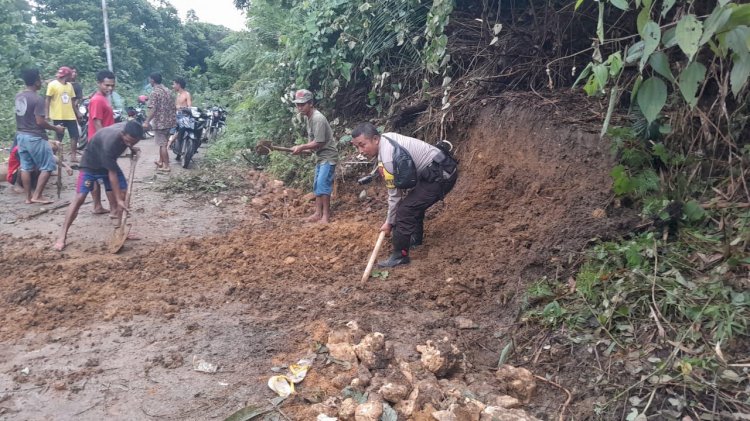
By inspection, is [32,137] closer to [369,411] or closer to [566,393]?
[369,411]

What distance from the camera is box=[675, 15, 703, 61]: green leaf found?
2078mm

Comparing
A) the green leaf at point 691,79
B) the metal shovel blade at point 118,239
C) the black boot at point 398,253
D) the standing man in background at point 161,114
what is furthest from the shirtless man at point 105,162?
the green leaf at point 691,79

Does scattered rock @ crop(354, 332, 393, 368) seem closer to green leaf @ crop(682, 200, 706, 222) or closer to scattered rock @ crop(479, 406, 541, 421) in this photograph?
scattered rock @ crop(479, 406, 541, 421)

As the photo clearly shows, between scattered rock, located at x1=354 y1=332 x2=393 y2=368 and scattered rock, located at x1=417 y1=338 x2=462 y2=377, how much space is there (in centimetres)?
24

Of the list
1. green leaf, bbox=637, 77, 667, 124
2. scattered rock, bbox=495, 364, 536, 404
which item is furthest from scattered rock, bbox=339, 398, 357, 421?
green leaf, bbox=637, 77, 667, 124

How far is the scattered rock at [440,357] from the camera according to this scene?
3350mm

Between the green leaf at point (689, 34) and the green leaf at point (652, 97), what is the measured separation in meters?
0.25

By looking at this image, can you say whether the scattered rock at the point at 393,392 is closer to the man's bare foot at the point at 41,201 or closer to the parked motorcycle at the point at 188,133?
the man's bare foot at the point at 41,201

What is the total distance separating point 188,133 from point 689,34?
30.4 feet

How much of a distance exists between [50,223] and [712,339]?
23.0 ft

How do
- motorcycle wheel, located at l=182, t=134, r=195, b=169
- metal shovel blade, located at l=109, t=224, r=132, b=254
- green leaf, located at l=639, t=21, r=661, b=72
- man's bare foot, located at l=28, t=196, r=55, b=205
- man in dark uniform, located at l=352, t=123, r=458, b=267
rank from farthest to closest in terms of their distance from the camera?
motorcycle wheel, located at l=182, t=134, r=195, b=169 → man's bare foot, located at l=28, t=196, r=55, b=205 → metal shovel blade, located at l=109, t=224, r=132, b=254 → man in dark uniform, located at l=352, t=123, r=458, b=267 → green leaf, located at l=639, t=21, r=661, b=72

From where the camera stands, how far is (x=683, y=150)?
14.3 feet

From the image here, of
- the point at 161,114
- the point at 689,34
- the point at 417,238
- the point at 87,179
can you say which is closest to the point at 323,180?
the point at 417,238

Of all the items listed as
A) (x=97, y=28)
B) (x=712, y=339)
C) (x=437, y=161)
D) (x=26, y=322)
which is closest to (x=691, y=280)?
(x=712, y=339)
